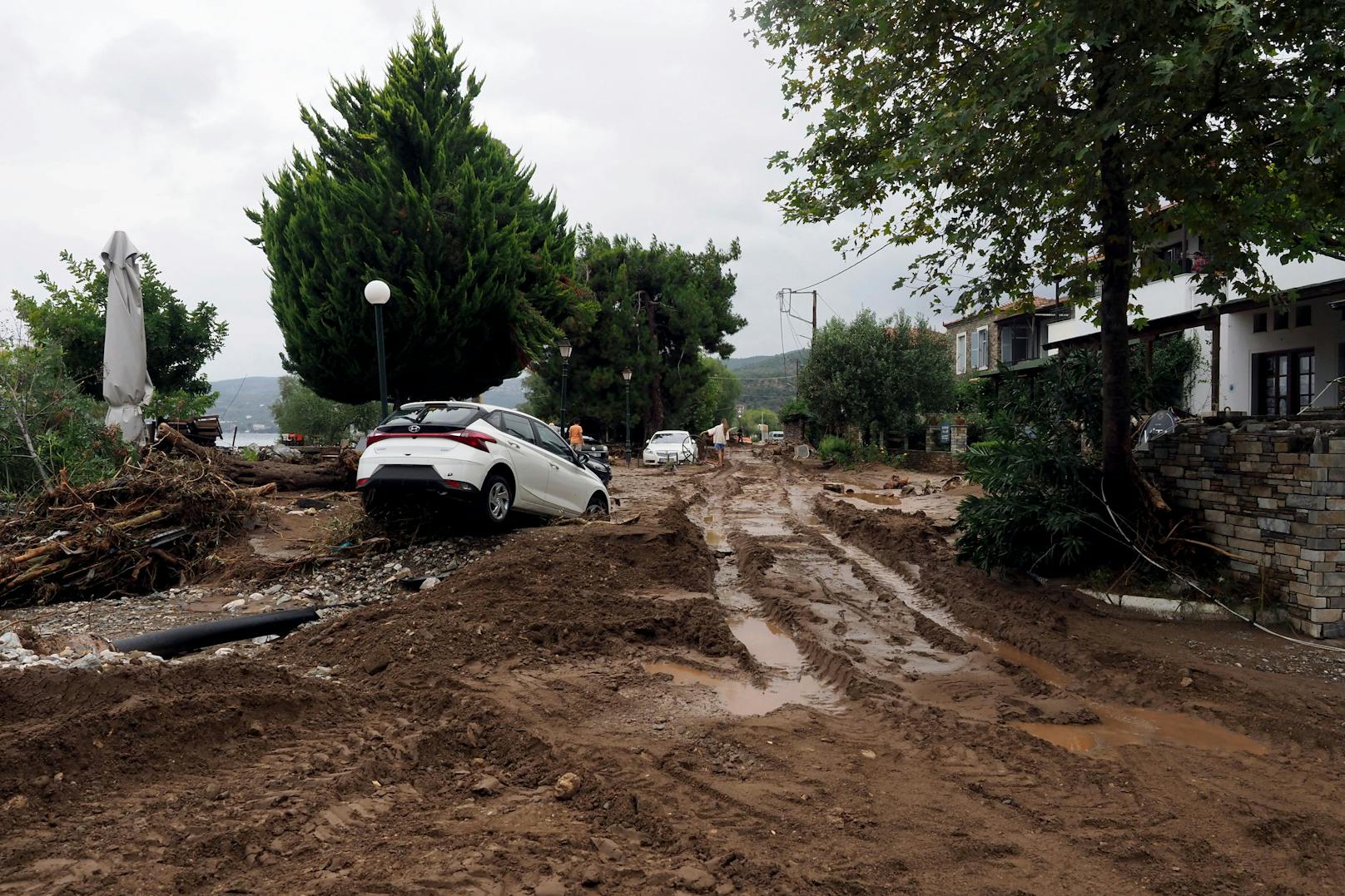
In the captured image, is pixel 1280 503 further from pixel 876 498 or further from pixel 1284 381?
pixel 1284 381

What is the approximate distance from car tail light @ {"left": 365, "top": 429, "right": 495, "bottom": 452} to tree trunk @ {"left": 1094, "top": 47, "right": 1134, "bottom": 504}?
679 cm

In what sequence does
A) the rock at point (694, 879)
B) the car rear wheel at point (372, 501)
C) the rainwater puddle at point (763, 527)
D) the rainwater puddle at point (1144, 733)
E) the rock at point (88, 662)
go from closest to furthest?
the rock at point (694, 879) → the rock at point (88, 662) → the rainwater puddle at point (1144, 733) → the car rear wheel at point (372, 501) → the rainwater puddle at point (763, 527)

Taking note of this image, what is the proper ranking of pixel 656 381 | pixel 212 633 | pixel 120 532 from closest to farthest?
pixel 212 633, pixel 120 532, pixel 656 381

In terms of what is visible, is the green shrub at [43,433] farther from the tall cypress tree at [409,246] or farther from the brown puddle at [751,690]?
the brown puddle at [751,690]

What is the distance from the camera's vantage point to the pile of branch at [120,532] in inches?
320

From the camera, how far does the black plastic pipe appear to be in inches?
232

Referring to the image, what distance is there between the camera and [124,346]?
1213 centimetres

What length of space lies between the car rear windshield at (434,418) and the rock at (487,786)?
5672 millimetres

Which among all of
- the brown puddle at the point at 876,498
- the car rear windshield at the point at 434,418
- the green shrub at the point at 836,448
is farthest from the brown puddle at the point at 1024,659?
the green shrub at the point at 836,448

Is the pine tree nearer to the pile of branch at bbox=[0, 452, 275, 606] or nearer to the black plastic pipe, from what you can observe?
the pile of branch at bbox=[0, 452, 275, 606]

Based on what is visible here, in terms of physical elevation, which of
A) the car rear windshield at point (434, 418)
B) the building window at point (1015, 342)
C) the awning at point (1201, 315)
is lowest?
the car rear windshield at point (434, 418)

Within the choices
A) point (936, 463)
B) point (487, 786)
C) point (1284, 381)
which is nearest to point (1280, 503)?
point (487, 786)

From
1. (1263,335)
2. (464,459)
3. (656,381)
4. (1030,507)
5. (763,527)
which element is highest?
(656,381)

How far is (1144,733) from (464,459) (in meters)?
6.62
